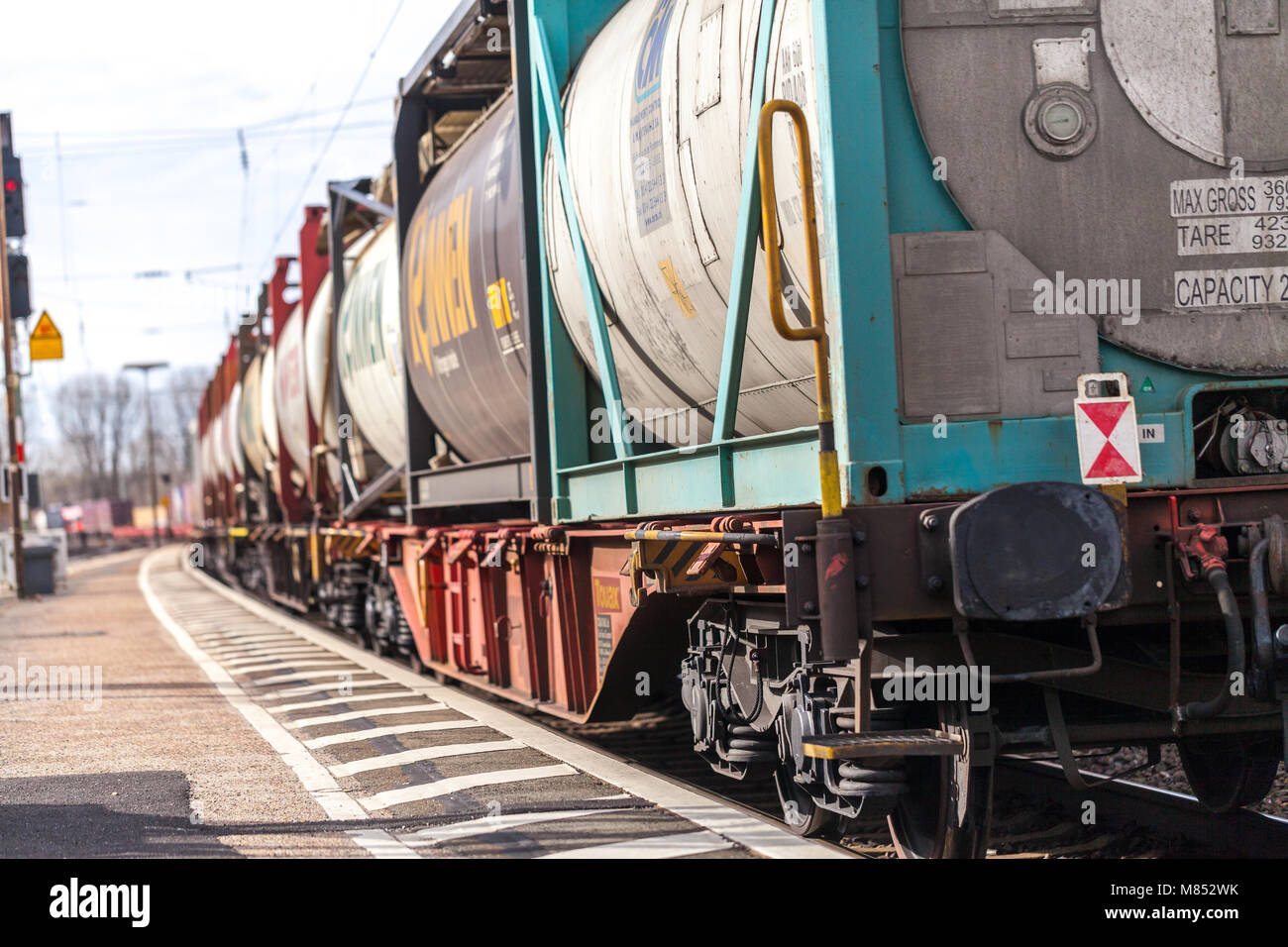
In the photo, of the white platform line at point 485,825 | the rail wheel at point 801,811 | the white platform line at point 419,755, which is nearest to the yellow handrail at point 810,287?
the rail wheel at point 801,811

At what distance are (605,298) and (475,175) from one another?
281 cm

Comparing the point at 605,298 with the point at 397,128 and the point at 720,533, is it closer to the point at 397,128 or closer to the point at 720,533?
the point at 720,533

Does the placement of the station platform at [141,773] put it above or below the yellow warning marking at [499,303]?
below

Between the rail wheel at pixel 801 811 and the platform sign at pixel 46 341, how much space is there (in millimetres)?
20641

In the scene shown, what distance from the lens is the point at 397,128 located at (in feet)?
38.0

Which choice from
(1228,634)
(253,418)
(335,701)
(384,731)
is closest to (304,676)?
(335,701)

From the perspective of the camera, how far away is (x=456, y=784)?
689 cm

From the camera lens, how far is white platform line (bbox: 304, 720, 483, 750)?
27.9ft

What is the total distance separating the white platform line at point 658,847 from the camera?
17.2 ft

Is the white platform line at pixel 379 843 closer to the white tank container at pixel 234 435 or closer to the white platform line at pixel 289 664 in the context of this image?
the white platform line at pixel 289 664

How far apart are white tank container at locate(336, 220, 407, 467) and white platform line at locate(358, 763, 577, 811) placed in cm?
535

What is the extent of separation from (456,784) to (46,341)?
775 inches

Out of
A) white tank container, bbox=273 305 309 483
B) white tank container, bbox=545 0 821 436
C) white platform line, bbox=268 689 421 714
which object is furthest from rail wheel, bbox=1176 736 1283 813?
white tank container, bbox=273 305 309 483
